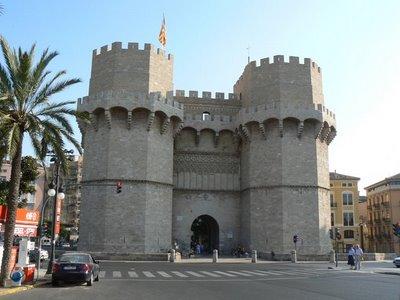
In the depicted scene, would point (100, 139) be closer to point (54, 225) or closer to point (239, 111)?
point (239, 111)

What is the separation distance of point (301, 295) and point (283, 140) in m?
26.7

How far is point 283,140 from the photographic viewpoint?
39.2 m

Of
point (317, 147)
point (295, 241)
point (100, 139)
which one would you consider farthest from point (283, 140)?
point (100, 139)

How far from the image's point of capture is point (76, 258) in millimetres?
17156

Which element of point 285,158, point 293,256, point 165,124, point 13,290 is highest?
point 165,124

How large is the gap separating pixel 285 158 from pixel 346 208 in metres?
33.1

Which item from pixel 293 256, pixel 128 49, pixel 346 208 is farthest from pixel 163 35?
pixel 346 208

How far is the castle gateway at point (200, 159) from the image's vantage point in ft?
119

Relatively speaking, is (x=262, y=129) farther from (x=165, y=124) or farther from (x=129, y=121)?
(x=129, y=121)

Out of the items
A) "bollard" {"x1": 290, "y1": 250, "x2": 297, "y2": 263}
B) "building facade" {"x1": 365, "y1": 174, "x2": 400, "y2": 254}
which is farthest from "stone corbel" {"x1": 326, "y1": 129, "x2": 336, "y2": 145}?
"building facade" {"x1": 365, "y1": 174, "x2": 400, "y2": 254}

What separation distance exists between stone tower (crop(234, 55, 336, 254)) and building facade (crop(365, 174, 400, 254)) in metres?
28.9

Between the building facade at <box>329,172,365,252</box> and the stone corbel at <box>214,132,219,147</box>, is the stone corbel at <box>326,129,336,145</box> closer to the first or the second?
the stone corbel at <box>214,132,219,147</box>

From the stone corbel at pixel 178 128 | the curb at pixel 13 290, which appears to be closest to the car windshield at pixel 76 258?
the curb at pixel 13 290

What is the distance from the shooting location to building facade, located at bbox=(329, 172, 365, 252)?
66438mm
